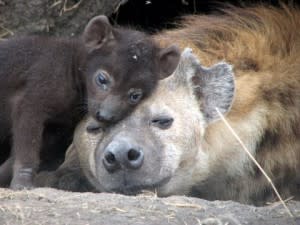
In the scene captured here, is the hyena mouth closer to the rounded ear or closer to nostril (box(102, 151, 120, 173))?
nostril (box(102, 151, 120, 173))

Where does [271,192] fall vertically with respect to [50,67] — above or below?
below

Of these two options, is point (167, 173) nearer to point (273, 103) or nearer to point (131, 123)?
point (131, 123)

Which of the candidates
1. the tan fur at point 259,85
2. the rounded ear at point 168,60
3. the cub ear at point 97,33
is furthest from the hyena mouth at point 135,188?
the cub ear at point 97,33

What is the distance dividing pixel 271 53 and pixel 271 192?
0.85m

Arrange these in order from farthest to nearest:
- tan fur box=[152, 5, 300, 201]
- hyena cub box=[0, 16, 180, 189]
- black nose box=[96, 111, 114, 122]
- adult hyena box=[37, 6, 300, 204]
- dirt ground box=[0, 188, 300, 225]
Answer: tan fur box=[152, 5, 300, 201] → adult hyena box=[37, 6, 300, 204] → hyena cub box=[0, 16, 180, 189] → black nose box=[96, 111, 114, 122] → dirt ground box=[0, 188, 300, 225]

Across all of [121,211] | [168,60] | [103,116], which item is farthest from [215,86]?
[121,211]

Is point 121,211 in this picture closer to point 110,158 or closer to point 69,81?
point 110,158

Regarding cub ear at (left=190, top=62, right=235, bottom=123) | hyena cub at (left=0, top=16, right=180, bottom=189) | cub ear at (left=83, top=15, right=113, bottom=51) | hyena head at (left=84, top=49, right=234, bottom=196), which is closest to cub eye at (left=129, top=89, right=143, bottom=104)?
hyena cub at (left=0, top=16, right=180, bottom=189)

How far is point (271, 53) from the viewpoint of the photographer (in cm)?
612

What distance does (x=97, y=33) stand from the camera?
18.6ft

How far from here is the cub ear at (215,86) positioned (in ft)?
19.1

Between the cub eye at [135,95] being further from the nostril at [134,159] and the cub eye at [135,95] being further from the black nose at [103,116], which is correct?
the nostril at [134,159]

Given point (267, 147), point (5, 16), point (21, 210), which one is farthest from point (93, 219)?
point (5, 16)

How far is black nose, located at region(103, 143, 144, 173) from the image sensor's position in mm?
5367
